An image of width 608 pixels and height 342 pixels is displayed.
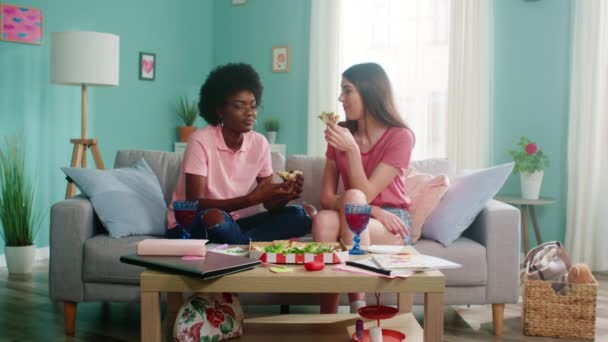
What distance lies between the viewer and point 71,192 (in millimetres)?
4008

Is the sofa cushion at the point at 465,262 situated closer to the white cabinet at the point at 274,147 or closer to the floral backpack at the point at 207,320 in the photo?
the floral backpack at the point at 207,320

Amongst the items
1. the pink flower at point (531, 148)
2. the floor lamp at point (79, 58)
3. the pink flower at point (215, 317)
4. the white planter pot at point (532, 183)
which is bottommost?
the pink flower at point (215, 317)

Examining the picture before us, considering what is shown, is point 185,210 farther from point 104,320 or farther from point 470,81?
point 470,81

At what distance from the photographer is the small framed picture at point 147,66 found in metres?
5.22

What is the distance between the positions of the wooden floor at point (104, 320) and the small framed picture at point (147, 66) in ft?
7.52

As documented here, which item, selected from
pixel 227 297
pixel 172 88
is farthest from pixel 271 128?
pixel 227 297

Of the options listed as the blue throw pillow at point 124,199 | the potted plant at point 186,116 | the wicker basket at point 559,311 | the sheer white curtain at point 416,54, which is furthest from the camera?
the potted plant at point 186,116

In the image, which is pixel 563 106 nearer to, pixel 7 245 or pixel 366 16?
pixel 366 16

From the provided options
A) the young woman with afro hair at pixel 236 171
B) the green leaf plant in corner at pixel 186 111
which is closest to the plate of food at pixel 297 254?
the young woman with afro hair at pixel 236 171

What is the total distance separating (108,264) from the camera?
2.60 m

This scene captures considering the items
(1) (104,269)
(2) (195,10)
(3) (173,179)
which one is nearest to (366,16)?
(2) (195,10)

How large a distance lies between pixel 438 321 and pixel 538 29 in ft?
11.1

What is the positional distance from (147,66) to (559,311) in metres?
3.84

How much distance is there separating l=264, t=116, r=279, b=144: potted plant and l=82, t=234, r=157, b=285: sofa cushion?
301cm
